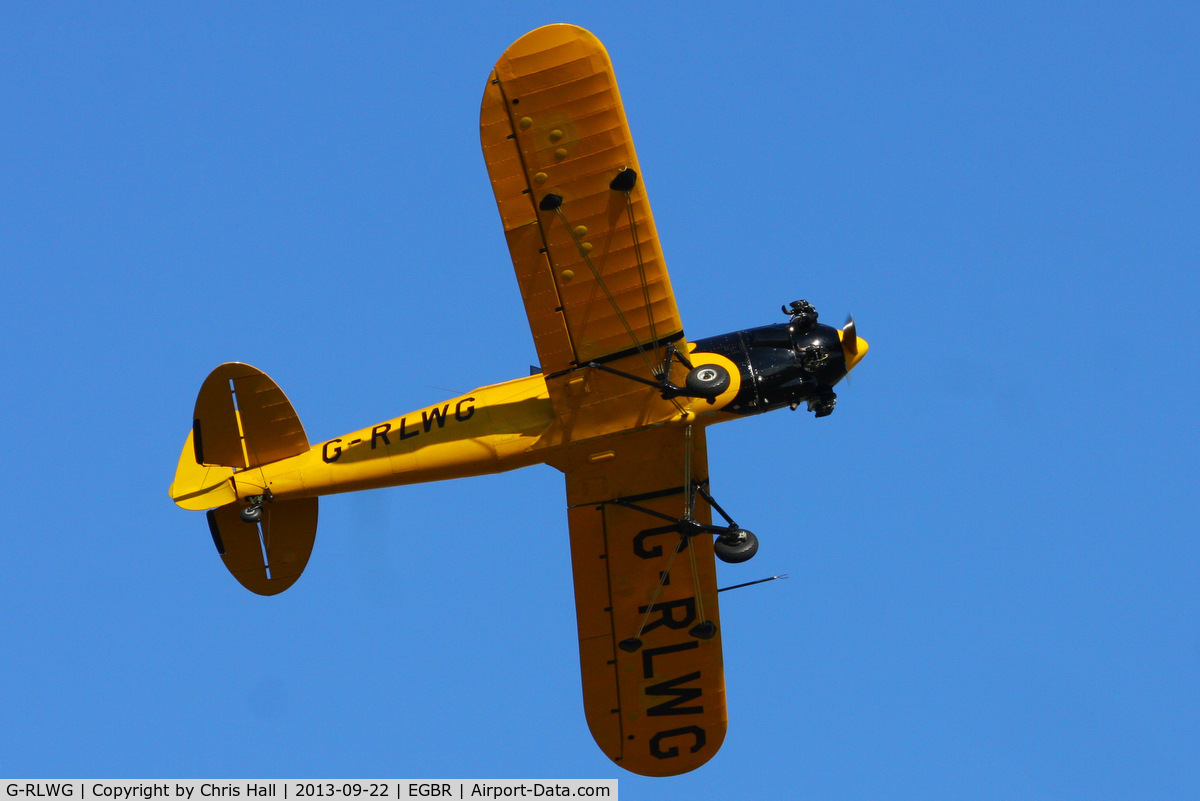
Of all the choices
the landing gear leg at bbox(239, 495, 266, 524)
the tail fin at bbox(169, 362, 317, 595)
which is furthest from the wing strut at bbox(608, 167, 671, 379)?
the landing gear leg at bbox(239, 495, 266, 524)

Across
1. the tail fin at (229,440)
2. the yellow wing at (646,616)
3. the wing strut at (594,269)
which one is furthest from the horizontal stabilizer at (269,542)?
the wing strut at (594,269)

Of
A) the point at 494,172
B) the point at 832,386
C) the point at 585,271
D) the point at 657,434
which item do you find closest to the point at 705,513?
the point at 657,434

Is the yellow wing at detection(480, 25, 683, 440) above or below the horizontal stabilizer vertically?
above

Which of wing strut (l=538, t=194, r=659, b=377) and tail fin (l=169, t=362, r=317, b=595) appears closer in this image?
wing strut (l=538, t=194, r=659, b=377)

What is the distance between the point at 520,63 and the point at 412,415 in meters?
4.52

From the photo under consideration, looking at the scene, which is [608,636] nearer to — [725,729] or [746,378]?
[725,729]

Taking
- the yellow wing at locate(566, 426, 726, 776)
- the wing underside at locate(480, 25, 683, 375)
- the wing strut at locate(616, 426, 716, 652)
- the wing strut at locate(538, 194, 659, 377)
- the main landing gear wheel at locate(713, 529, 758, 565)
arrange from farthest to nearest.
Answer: the yellow wing at locate(566, 426, 726, 776), the wing strut at locate(616, 426, 716, 652), the main landing gear wheel at locate(713, 529, 758, 565), the wing strut at locate(538, 194, 659, 377), the wing underside at locate(480, 25, 683, 375)

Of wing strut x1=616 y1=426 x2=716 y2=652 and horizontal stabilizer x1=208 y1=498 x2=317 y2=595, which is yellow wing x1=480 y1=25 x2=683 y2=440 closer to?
wing strut x1=616 y1=426 x2=716 y2=652

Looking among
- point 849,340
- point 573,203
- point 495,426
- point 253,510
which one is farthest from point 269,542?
point 849,340

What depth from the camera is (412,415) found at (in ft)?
53.5

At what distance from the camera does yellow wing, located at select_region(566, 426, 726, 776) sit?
17.0 m
